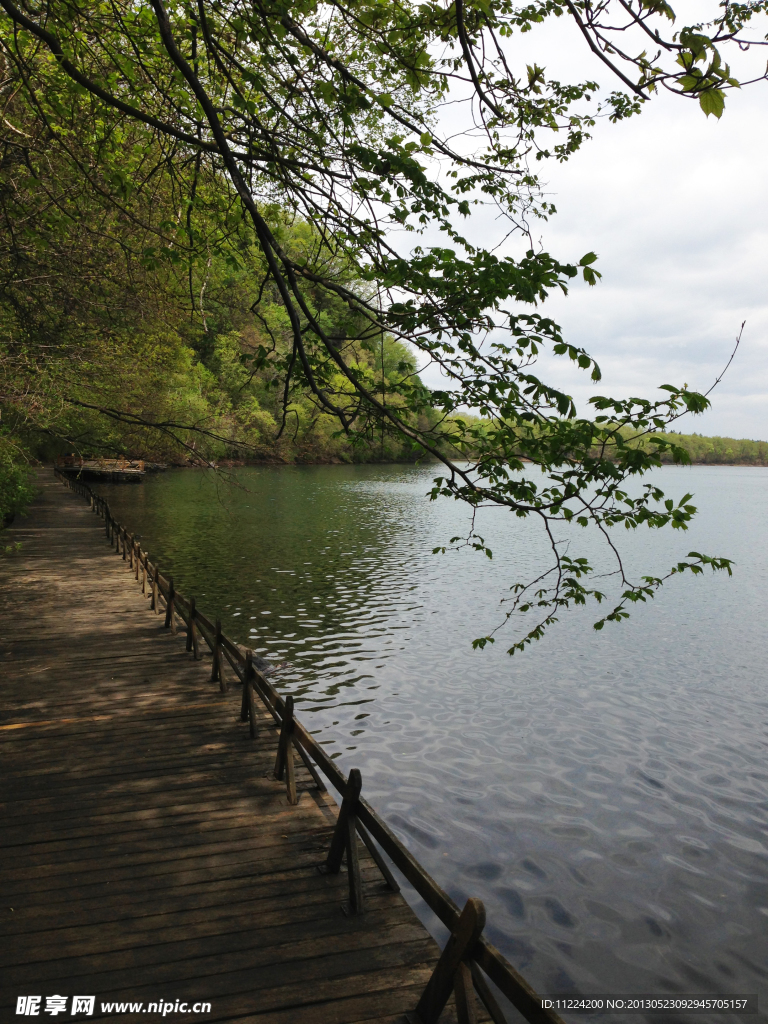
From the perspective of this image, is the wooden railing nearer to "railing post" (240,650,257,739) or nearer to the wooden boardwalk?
"railing post" (240,650,257,739)

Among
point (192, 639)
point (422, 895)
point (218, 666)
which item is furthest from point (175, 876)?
point (192, 639)

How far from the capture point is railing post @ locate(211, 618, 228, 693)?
32.7 feet

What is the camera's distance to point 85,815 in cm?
634

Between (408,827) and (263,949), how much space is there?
5.10 metres

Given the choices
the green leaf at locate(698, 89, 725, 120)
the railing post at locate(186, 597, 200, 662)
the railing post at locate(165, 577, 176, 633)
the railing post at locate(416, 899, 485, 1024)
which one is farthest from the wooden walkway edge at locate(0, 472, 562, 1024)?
the green leaf at locate(698, 89, 725, 120)

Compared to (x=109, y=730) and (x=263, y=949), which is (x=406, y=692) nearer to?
(x=109, y=730)

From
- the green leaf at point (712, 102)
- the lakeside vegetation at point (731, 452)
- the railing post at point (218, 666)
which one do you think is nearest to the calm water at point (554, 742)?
the railing post at point (218, 666)

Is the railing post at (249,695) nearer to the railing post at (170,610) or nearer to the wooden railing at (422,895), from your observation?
the wooden railing at (422,895)

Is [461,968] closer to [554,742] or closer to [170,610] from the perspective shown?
[554,742]

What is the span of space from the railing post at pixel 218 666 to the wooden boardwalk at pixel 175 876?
0.59 feet

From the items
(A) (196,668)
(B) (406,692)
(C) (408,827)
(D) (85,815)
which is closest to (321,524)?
(B) (406,692)

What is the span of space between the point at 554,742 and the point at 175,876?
27.2 feet

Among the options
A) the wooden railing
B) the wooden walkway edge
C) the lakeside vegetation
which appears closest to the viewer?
the wooden railing

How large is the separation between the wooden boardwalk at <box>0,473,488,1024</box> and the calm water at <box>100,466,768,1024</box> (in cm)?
282
